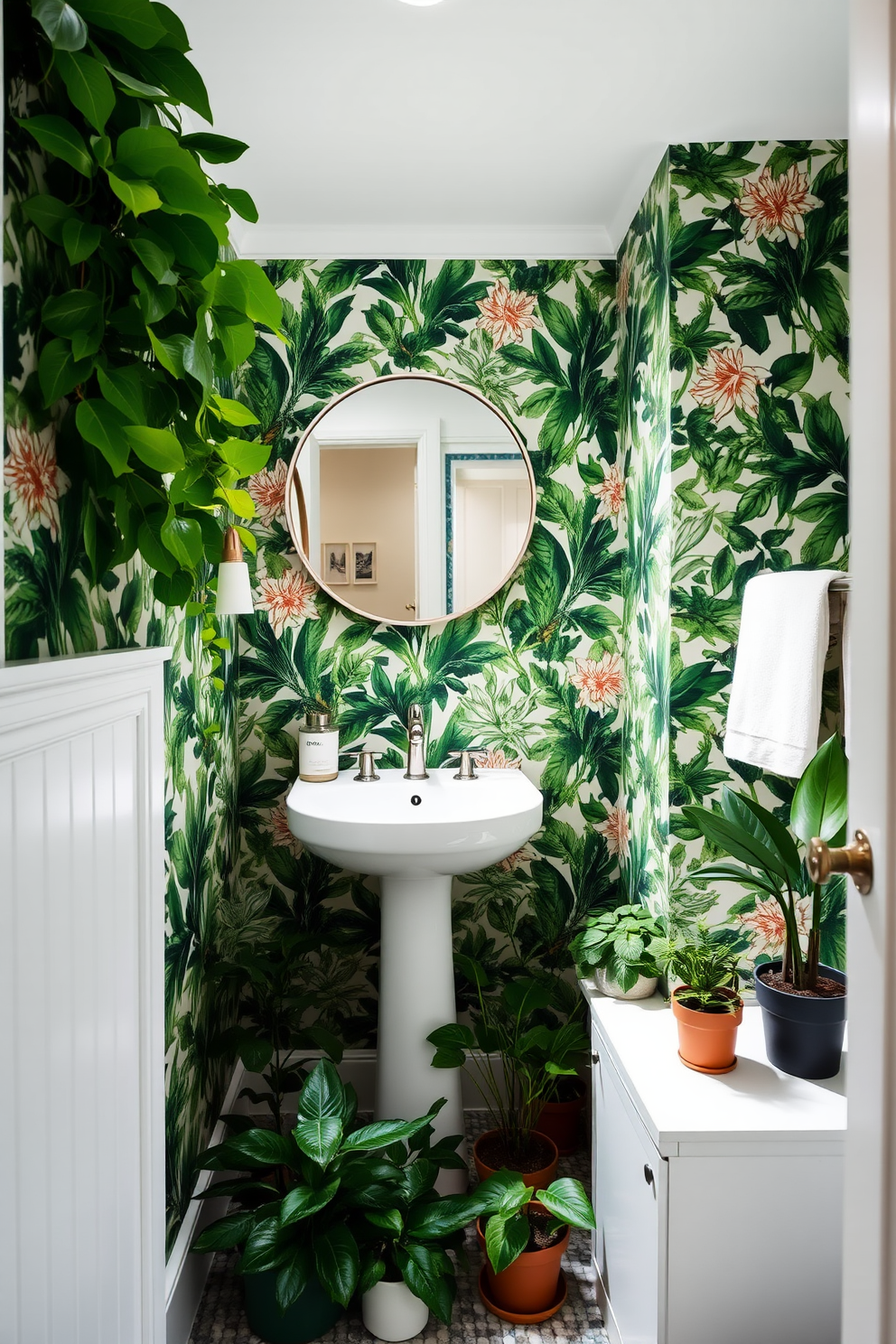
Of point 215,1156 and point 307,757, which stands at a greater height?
point 307,757

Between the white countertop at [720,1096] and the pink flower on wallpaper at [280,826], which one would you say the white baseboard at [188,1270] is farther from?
the white countertop at [720,1096]

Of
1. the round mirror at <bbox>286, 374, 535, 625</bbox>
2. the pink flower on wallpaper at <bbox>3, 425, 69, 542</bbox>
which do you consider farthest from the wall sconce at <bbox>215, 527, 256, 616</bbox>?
the pink flower on wallpaper at <bbox>3, 425, 69, 542</bbox>

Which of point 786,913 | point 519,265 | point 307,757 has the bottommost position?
point 786,913

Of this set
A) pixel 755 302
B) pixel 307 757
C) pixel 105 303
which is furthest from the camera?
pixel 307 757

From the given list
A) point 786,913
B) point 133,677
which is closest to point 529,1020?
point 786,913

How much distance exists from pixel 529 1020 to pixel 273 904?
76 cm

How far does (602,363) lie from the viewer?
2244mm

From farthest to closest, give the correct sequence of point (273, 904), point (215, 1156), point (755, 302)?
point (273, 904) < point (755, 302) < point (215, 1156)

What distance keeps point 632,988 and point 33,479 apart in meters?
1.50

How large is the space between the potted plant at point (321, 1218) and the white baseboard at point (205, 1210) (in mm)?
75

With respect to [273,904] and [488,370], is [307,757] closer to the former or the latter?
[273,904]

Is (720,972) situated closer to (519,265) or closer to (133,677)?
(133,677)

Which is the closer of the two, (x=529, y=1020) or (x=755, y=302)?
(x=755, y=302)

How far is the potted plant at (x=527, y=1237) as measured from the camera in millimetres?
1574
